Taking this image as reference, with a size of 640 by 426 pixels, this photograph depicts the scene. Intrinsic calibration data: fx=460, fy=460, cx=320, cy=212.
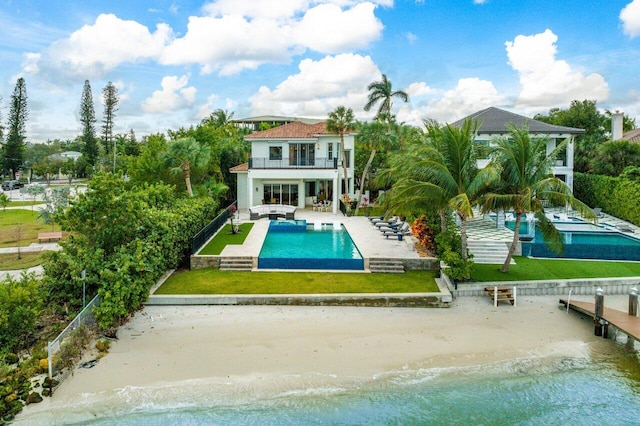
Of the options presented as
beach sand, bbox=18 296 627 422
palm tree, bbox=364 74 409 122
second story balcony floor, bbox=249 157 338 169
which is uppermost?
palm tree, bbox=364 74 409 122

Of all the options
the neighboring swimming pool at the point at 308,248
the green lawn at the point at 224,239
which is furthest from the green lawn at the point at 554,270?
the green lawn at the point at 224,239

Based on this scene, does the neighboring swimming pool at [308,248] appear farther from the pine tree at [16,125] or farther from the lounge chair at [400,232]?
the pine tree at [16,125]

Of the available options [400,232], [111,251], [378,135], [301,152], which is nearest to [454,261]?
[400,232]

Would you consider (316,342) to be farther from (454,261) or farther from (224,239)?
(224,239)

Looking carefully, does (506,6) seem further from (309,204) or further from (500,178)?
(309,204)

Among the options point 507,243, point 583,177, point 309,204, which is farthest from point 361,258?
point 583,177

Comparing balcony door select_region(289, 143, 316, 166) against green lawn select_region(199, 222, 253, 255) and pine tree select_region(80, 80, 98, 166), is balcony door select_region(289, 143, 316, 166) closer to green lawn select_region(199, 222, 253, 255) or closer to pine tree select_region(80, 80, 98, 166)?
green lawn select_region(199, 222, 253, 255)

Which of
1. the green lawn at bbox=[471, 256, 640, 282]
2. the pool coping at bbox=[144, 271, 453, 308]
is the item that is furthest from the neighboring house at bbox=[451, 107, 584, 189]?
the pool coping at bbox=[144, 271, 453, 308]
